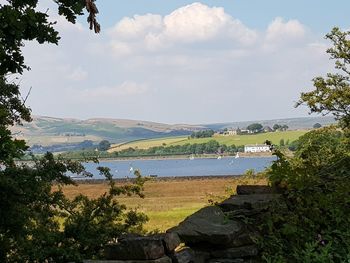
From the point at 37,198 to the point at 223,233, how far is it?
6.66m

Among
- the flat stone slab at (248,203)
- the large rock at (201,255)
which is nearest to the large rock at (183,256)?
the large rock at (201,255)

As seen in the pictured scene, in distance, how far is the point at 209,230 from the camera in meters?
6.53

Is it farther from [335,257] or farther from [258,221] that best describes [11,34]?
[335,257]

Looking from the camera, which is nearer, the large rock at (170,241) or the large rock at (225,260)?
the large rock at (170,241)

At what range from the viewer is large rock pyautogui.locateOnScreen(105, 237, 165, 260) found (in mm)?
5695

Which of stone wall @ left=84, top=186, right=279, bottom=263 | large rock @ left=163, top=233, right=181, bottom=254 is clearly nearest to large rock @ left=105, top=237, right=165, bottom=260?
stone wall @ left=84, top=186, right=279, bottom=263

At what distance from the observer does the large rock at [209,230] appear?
21.1ft

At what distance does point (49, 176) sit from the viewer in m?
12.4

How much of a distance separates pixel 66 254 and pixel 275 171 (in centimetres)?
472

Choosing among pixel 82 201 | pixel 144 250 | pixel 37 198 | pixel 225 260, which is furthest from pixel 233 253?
pixel 82 201

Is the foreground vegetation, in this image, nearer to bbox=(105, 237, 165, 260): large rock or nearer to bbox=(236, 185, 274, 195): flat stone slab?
bbox=(236, 185, 274, 195): flat stone slab

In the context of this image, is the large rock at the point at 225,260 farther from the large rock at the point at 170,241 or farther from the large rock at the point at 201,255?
the large rock at the point at 170,241

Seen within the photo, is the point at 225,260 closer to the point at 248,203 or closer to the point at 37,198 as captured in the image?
the point at 248,203

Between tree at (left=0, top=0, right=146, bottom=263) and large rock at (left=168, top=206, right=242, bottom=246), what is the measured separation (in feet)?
7.25
